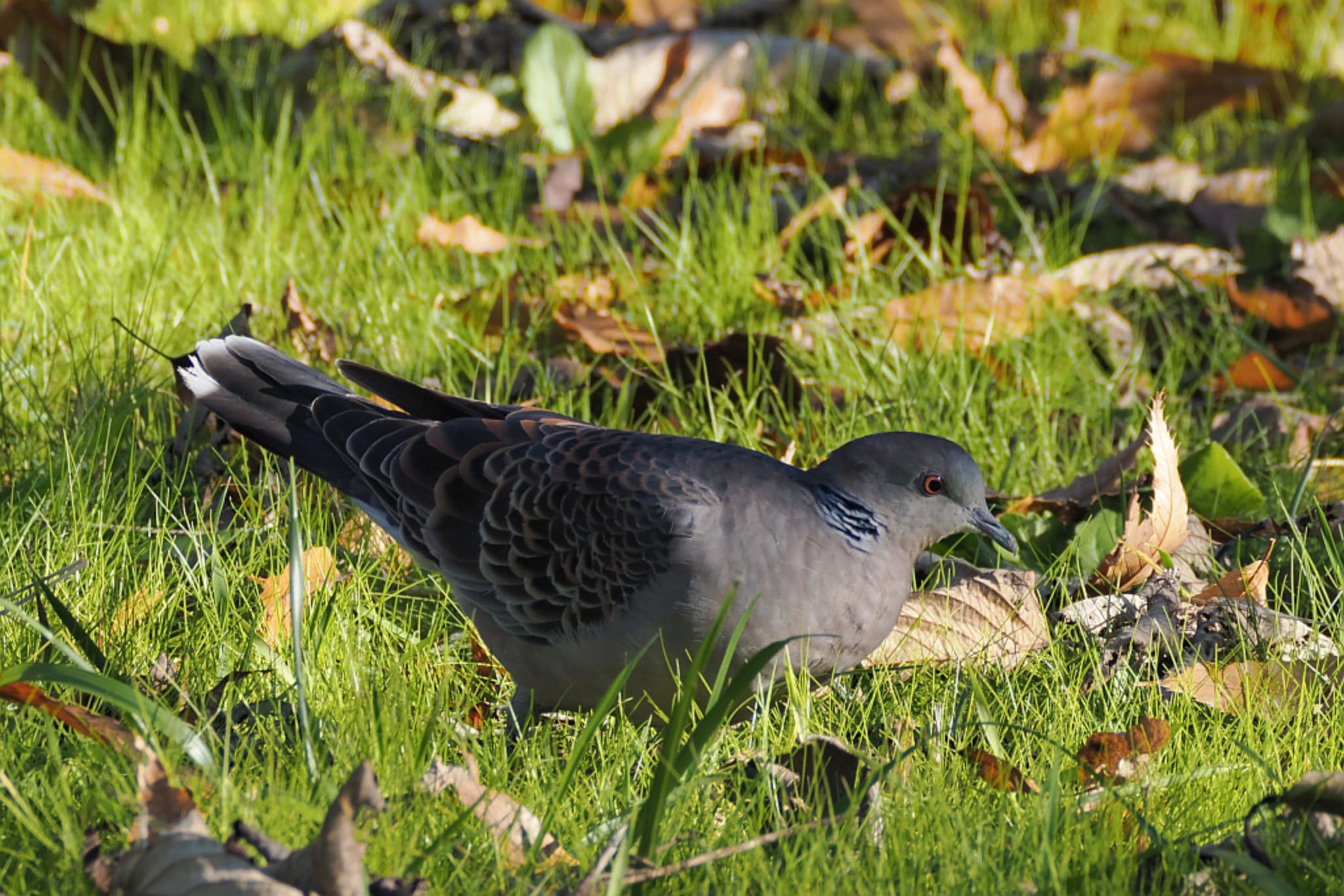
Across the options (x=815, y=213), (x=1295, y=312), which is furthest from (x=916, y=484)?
(x=1295, y=312)

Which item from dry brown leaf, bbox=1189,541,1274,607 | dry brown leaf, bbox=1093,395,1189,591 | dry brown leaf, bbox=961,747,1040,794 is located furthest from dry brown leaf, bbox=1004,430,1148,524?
dry brown leaf, bbox=961,747,1040,794

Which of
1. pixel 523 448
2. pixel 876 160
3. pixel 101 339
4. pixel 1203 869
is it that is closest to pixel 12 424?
pixel 101 339

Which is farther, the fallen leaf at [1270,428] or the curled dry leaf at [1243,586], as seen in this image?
the fallen leaf at [1270,428]

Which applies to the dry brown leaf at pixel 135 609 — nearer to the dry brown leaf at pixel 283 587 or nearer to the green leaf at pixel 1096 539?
the dry brown leaf at pixel 283 587

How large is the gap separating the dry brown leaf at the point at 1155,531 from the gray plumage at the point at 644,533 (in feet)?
1.49

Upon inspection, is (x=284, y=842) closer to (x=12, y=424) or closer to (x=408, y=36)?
(x=12, y=424)

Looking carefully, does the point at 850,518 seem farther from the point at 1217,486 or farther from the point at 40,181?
the point at 40,181

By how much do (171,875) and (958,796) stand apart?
127 cm

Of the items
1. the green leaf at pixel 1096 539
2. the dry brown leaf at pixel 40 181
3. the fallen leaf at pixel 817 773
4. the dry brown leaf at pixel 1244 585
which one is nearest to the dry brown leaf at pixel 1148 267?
the green leaf at pixel 1096 539

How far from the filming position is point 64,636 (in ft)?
10.2

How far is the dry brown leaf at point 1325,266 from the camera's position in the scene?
198 inches

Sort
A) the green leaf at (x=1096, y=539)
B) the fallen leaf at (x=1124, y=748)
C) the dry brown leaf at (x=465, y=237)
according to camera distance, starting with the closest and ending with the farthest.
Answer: the fallen leaf at (x=1124, y=748)
the green leaf at (x=1096, y=539)
the dry brown leaf at (x=465, y=237)

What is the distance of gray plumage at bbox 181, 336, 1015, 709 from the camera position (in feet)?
10.0

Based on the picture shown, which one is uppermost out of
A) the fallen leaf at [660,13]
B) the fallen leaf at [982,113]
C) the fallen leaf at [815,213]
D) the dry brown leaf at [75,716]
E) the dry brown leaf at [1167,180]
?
the fallen leaf at [660,13]
